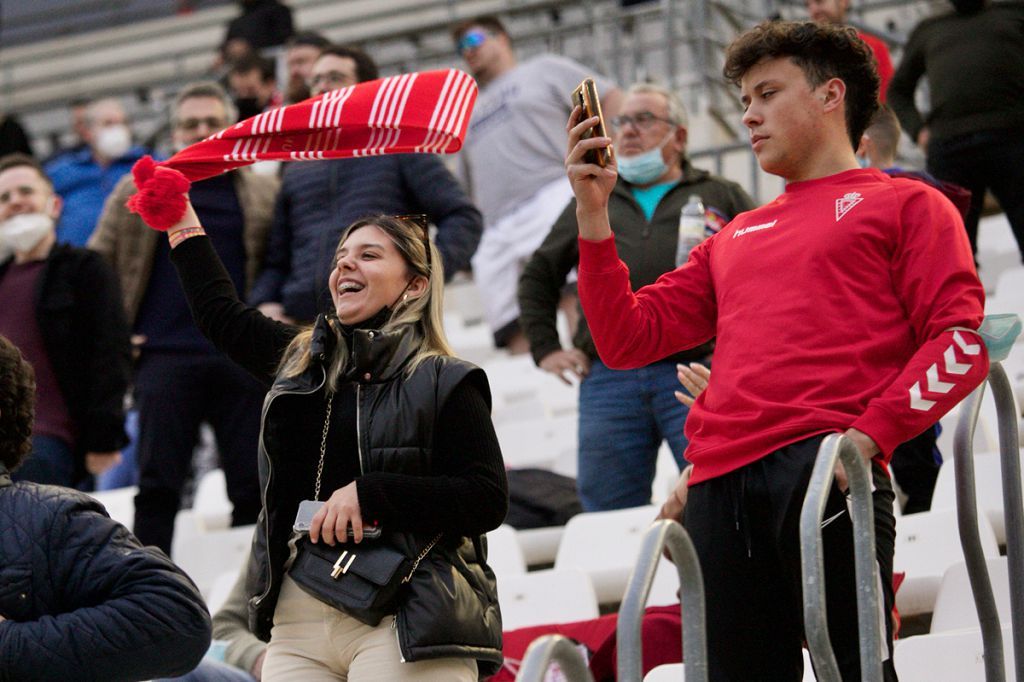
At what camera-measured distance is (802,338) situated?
8.77 ft

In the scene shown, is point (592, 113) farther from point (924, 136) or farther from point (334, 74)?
point (924, 136)

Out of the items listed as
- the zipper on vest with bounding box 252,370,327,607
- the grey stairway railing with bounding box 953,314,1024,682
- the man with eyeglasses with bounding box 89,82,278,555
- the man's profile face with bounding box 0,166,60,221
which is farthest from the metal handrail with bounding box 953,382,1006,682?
the man's profile face with bounding box 0,166,60,221

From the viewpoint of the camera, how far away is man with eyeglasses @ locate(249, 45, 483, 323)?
4887mm

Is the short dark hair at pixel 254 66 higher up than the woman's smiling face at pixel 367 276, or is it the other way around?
the short dark hair at pixel 254 66

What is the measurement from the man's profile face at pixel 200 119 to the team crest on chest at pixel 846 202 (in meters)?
2.83

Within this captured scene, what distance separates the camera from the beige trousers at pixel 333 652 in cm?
276

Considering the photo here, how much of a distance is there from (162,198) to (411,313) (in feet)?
1.99

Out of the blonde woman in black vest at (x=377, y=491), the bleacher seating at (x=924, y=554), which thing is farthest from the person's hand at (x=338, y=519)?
the bleacher seating at (x=924, y=554)

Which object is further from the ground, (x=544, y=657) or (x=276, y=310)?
(x=276, y=310)

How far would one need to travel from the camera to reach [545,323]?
4727 millimetres

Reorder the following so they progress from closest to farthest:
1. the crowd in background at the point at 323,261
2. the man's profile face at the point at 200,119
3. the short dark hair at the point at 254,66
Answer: the crowd in background at the point at 323,261
the man's profile face at the point at 200,119
the short dark hair at the point at 254,66

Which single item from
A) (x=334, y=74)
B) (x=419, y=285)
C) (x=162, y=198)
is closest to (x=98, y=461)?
(x=334, y=74)

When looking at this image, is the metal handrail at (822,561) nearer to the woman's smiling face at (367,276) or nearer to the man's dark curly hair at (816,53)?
the man's dark curly hair at (816,53)

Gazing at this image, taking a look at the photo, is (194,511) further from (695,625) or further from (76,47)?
(76,47)
